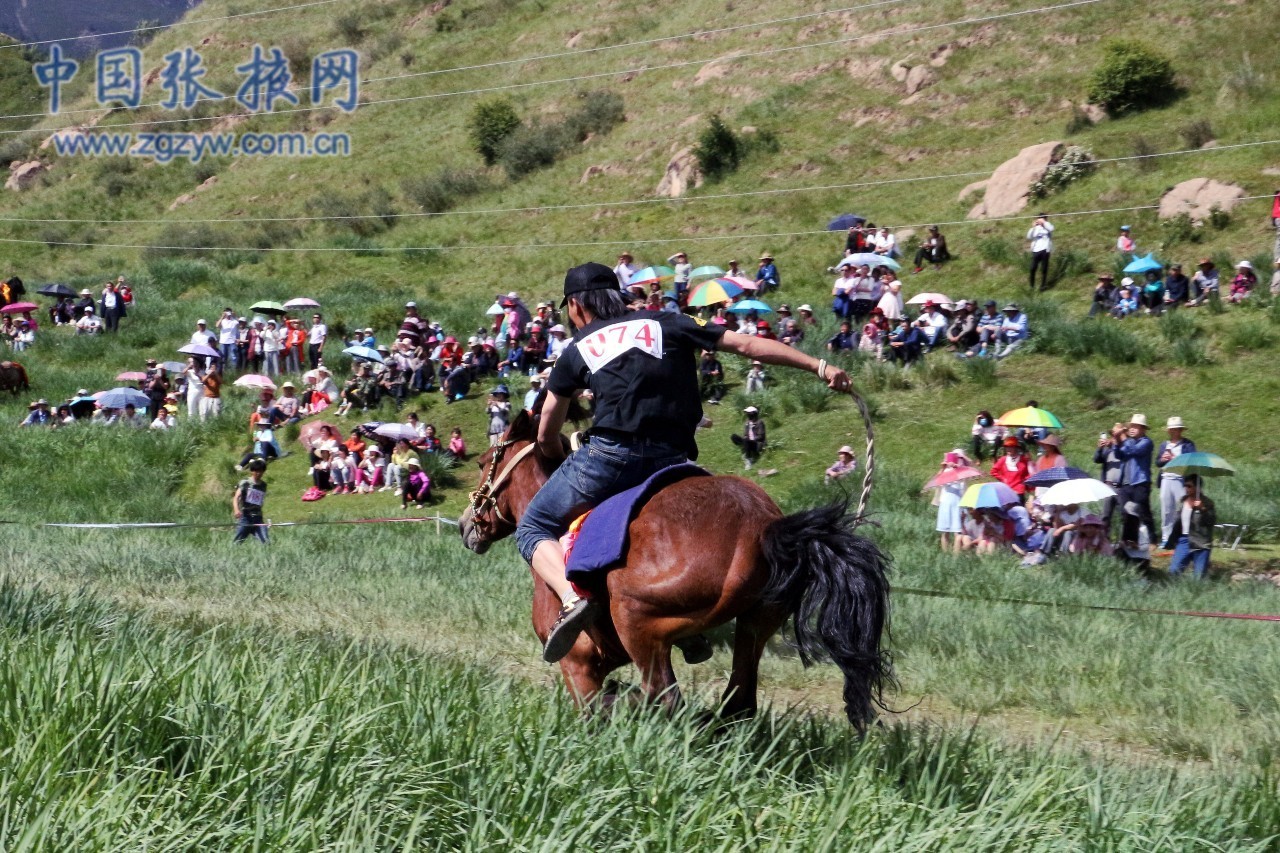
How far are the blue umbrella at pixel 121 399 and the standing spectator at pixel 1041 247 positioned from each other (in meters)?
18.6

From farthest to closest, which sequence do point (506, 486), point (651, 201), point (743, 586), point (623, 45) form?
1. point (623, 45)
2. point (651, 201)
3. point (506, 486)
4. point (743, 586)

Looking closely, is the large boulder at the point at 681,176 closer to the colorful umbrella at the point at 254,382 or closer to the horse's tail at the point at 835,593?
the colorful umbrella at the point at 254,382

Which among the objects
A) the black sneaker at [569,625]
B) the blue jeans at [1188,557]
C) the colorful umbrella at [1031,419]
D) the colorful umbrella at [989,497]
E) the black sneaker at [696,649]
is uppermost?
the black sneaker at [569,625]

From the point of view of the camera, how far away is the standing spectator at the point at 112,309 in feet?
123

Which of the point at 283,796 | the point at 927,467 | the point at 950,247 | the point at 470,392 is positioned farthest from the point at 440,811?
the point at 950,247

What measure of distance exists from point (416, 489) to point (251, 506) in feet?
15.8

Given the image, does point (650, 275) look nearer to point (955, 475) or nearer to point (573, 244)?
point (573, 244)

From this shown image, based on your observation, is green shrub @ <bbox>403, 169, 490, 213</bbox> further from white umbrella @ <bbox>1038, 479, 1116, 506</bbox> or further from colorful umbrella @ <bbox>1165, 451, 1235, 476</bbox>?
white umbrella @ <bbox>1038, 479, 1116, 506</bbox>


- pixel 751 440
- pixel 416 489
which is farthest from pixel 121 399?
pixel 751 440

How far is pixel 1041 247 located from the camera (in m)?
27.0

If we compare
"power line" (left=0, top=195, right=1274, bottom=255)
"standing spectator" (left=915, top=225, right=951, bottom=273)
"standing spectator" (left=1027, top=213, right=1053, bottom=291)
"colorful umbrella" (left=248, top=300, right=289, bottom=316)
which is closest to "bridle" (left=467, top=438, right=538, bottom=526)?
"standing spectator" (left=1027, top=213, right=1053, bottom=291)

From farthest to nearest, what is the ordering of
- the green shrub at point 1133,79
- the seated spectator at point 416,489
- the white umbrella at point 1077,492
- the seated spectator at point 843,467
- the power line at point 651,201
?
the green shrub at point 1133,79
the power line at point 651,201
the seated spectator at point 416,489
the seated spectator at point 843,467
the white umbrella at point 1077,492

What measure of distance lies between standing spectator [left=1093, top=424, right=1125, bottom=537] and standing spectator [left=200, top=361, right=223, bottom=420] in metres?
18.8

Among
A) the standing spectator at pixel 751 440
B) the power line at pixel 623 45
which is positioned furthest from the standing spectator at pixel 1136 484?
the power line at pixel 623 45
